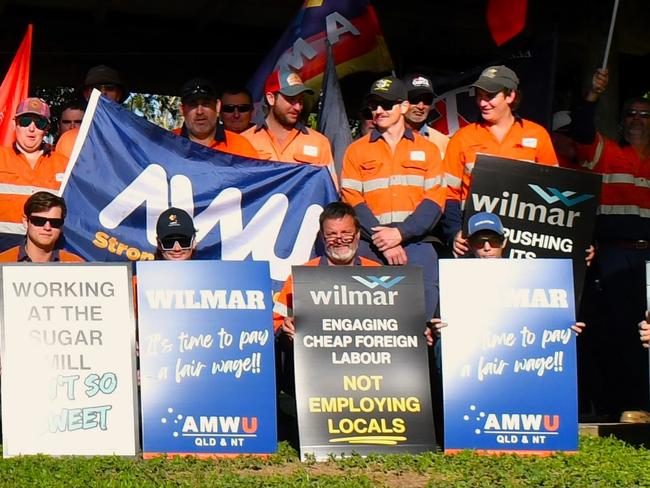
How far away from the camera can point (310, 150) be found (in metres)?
8.69

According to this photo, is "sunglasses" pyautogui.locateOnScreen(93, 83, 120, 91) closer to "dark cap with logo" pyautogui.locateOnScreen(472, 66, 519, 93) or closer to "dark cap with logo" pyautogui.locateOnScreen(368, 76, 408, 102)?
"dark cap with logo" pyautogui.locateOnScreen(368, 76, 408, 102)

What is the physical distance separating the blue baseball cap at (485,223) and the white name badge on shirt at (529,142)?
0.82m

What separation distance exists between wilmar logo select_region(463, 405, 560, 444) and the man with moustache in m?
2.44

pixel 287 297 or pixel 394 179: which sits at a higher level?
pixel 394 179

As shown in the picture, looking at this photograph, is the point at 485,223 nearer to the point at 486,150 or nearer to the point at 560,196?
the point at 560,196

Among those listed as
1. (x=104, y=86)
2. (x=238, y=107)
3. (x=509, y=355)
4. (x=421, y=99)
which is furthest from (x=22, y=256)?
(x=421, y=99)

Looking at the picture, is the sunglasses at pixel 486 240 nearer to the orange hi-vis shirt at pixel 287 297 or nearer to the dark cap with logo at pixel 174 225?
the orange hi-vis shirt at pixel 287 297

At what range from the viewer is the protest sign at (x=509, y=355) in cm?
677

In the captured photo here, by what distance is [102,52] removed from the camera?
Answer: 1501 cm

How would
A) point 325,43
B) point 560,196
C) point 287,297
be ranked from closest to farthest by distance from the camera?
point 287,297
point 560,196
point 325,43

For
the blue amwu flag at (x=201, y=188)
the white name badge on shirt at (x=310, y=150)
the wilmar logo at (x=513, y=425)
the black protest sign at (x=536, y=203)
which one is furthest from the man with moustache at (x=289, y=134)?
the wilmar logo at (x=513, y=425)

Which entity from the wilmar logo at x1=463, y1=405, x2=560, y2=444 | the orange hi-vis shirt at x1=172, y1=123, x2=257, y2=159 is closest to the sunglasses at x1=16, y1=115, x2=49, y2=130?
the orange hi-vis shirt at x1=172, y1=123, x2=257, y2=159

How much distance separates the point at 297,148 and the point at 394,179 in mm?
1010

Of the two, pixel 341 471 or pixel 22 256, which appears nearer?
pixel 341 471
